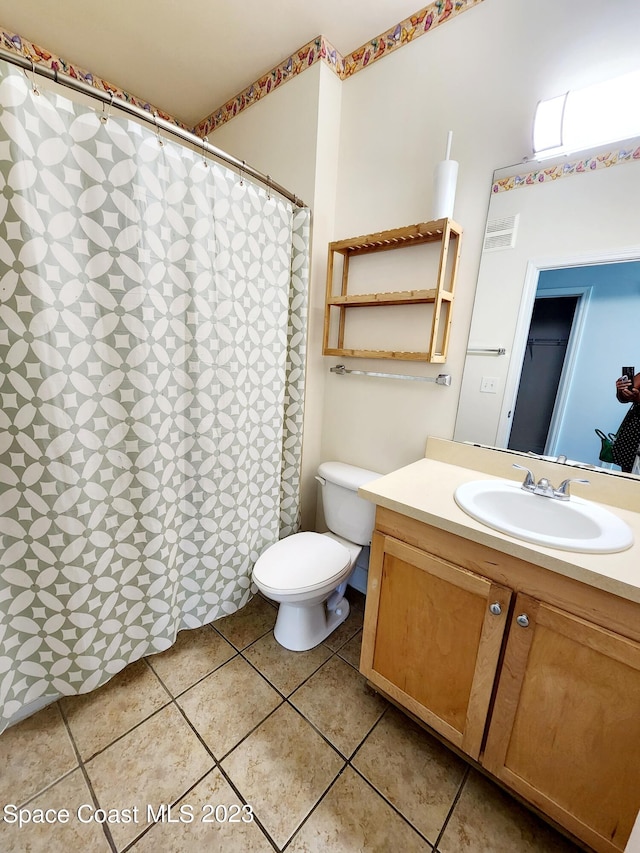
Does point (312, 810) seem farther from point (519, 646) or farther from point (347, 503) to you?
point (347, 503)

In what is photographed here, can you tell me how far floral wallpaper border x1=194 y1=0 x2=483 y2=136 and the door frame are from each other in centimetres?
99

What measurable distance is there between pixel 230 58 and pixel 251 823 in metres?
2.91

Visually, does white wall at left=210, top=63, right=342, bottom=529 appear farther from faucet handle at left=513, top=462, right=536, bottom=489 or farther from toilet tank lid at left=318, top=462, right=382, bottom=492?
faucet handle at left=513, top=462, right=536, bottom=489

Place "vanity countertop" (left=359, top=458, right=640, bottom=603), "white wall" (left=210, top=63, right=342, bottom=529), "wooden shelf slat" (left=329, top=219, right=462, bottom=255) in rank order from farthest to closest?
1. "white wall" (left=210, top=63, right=342, bottom=529)
2. "wooden shelf slat" (left=329, top=219, right=462, bottom=255)
3. "vanity countertop" (left=359, top=458, right=640, bottom=603)

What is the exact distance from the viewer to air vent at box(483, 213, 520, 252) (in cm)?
122

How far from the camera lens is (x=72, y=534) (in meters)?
1.06

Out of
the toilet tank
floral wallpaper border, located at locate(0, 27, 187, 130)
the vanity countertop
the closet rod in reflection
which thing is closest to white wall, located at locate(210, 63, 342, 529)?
the closet rod in reflection

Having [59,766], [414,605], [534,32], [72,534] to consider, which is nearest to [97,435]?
[72,534]

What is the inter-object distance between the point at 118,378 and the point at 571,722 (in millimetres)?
1563

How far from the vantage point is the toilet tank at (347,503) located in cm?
159

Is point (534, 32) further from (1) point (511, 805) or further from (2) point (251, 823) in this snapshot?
(2) point (251, 823)

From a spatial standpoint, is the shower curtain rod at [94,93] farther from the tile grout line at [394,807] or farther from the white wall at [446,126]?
the tile grout line at [394,807]

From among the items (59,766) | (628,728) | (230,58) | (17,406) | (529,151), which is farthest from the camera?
(230,58)

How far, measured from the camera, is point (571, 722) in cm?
83
